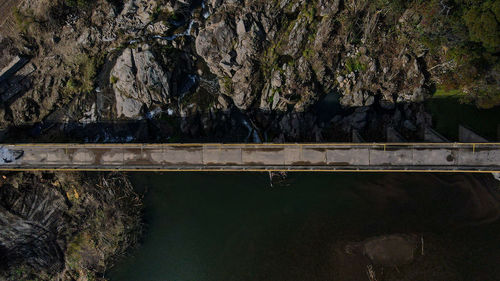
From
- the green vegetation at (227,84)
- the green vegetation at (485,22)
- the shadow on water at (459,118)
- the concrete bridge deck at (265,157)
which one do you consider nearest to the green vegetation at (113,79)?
the concrete bridge deck at (265,157)

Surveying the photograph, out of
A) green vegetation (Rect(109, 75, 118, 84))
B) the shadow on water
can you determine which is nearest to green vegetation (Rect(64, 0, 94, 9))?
green vegetation (Rect(109, 75, 118, 84))

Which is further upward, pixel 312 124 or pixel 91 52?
pixel 91 52

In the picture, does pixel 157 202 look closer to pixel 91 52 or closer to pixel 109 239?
pixel 109 239

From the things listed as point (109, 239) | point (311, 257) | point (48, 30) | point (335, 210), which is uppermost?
point (48, 30)

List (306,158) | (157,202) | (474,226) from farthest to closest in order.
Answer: (157,202) < (474,226) < (306,158)

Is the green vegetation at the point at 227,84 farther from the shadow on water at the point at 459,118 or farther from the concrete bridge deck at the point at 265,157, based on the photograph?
the shadow on water at the point at 459,118

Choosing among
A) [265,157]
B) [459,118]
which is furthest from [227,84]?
[459,118]

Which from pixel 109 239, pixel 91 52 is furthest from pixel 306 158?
pixel 91 52

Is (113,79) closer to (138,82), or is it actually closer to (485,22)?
(138,82)
